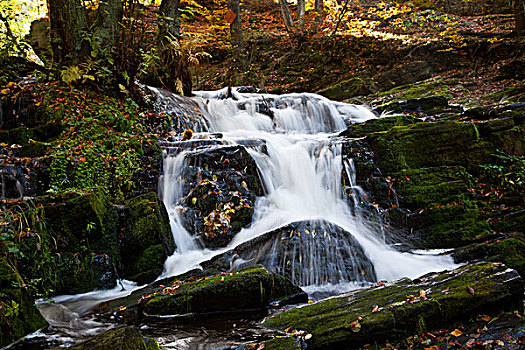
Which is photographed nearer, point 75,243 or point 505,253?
point 505,253

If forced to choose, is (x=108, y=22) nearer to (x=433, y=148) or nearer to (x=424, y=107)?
(x=433, y=148)

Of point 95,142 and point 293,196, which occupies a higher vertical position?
point 95,142

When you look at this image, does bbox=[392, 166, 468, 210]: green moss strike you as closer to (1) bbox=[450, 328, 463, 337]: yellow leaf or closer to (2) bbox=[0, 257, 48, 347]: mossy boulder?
(1) bbox=[450, 328, 463, 337]: yellow leaf

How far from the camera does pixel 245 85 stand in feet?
50.0

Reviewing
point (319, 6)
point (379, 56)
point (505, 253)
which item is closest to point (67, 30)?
point (505, 253)

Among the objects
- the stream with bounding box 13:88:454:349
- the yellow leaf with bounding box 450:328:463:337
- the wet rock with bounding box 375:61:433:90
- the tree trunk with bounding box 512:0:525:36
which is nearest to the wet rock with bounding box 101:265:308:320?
the stream with bounding box 13:88:454:349

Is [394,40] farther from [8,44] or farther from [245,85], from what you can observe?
[8,44]

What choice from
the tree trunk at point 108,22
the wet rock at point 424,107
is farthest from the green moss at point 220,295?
the wet rock at point 424,107

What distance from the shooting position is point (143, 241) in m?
5.02

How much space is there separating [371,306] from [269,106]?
9.22m

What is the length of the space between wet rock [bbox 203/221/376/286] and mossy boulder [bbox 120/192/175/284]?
31.9 inches

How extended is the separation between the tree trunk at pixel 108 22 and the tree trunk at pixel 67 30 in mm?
372

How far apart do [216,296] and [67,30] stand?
A: 708 cm

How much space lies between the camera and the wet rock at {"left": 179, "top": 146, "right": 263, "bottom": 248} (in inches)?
227
